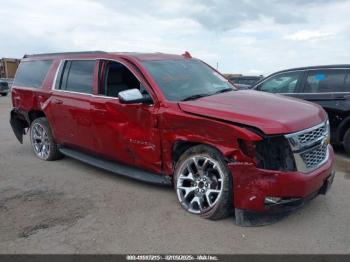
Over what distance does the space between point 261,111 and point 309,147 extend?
2.04 ft

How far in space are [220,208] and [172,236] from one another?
0.61 meters

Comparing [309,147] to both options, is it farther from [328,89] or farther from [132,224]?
[328,89]

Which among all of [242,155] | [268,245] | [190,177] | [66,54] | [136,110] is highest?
[66,54]

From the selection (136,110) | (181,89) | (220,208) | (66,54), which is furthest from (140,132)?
(66,54)

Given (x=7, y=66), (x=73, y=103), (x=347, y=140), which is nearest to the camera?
(x=73, y=103)

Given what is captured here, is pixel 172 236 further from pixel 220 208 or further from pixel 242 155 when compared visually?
pixel 242 155

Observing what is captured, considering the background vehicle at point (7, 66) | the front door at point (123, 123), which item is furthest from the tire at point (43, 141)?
the background vehicle at point (7, 66)

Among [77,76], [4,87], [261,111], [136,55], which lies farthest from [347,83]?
[4,87]

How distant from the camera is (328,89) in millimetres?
7555

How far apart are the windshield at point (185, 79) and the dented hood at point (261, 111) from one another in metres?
0.31

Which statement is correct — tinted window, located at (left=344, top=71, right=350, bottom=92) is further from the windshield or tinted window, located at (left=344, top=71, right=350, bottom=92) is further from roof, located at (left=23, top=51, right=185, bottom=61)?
roof, located at (left=23, top=51, right=185, bottom=61)

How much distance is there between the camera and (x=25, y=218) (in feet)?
14.9

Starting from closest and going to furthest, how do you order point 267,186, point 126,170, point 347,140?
point 267,186 < point 126,170 < point 347,140

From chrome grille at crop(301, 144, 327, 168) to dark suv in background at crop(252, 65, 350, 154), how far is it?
294 centimetres
